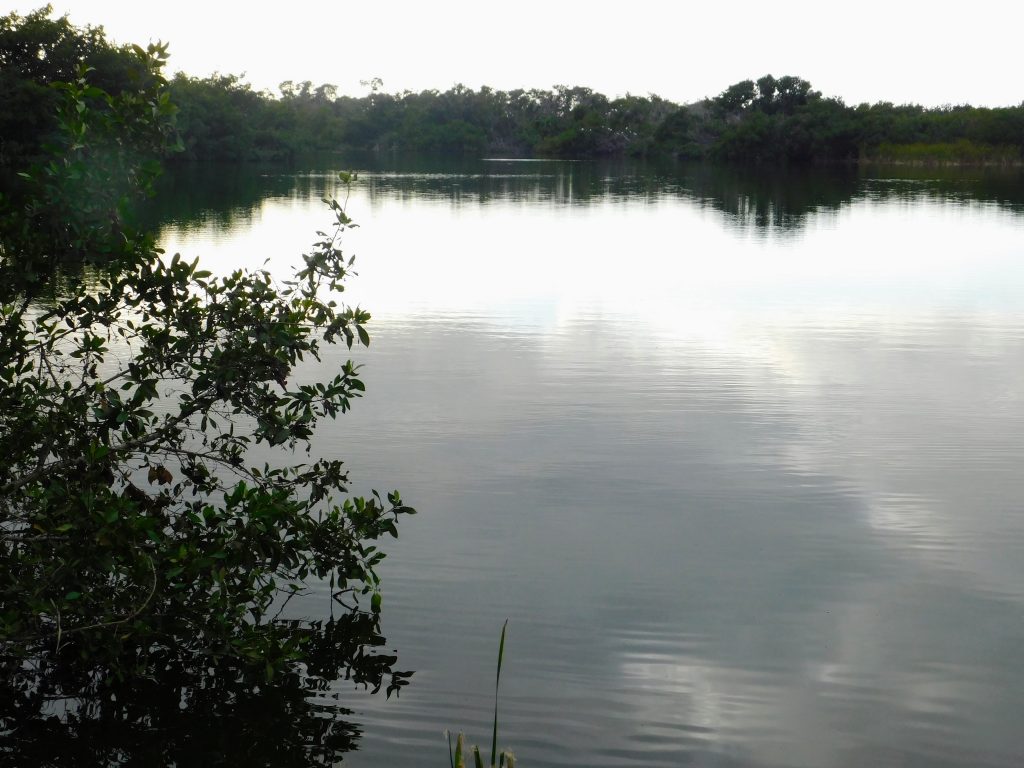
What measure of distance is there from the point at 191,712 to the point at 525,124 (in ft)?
364

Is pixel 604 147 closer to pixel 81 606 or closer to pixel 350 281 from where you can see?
pixel 350 281

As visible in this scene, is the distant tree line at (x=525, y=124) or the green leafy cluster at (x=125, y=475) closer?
the green leafy cluster at (x=125, y=475)

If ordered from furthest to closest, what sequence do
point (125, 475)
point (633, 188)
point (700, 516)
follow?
point (633, 188)
point (700, 516)
point (125, 475)

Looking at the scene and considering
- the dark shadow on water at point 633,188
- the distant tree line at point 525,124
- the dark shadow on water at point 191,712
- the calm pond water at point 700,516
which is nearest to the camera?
the dark shadow on water at point 191,712

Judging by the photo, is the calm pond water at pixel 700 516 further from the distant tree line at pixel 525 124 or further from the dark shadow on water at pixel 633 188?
the distant tree line at pixel 525 124

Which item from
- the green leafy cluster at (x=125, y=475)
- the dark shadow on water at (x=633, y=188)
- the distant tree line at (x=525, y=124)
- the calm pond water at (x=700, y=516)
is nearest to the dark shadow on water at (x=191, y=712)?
the green leafy cluster at (x=125, y=475)

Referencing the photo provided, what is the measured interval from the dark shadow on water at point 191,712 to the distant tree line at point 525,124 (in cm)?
2652

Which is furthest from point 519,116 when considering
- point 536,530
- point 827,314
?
point 536,530

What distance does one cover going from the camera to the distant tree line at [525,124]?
35.0m

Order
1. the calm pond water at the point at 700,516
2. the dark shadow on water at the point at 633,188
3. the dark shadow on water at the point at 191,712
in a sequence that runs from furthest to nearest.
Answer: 1. the dark shadow on water at the point at 633,188
2. the calm pond water at the point at 700,516
3. the dark shadow on water at the point at 191,712

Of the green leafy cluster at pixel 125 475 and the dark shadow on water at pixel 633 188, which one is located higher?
the dark shadow on water at pixel 633 188

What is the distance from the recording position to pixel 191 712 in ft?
15.0

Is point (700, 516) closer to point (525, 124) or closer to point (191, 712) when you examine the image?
point (191, 712)

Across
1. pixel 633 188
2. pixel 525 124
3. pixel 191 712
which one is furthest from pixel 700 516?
pixel 525 124
